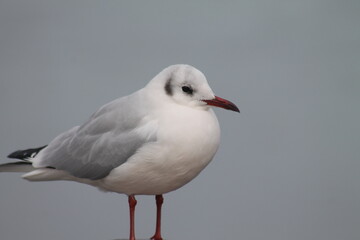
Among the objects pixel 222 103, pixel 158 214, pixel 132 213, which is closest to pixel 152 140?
pixel 222 103

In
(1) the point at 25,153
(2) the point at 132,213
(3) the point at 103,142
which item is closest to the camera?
(3) the point at 103,142

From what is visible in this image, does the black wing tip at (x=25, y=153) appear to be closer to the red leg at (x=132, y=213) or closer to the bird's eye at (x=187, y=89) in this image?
the red leg at (x=132, y=213)

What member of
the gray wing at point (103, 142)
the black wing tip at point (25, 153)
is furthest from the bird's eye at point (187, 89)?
the black wing tip at point (25, 153)

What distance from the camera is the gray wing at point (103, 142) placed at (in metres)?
4.59

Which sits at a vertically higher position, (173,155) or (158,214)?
(173,155)

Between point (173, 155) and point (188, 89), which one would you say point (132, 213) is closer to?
point (173, 155)

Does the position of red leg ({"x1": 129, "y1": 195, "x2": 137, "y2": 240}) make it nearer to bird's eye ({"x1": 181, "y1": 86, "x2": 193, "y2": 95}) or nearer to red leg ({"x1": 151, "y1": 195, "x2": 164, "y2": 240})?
red leg ({"x1": 151, "y1": 195, "x2": 164, "y2": 240})

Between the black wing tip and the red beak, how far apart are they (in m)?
1.42

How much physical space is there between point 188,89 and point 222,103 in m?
0.25

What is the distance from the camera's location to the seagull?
4496 mm

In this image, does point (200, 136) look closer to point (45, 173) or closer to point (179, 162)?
point (179, 162)

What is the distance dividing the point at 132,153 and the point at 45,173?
78 centimetres

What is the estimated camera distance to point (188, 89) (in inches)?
181

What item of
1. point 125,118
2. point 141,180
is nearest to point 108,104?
point 125,118
